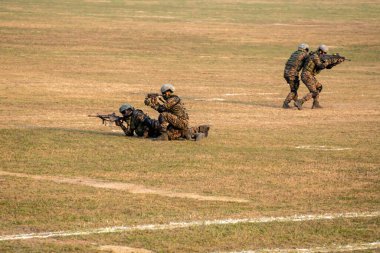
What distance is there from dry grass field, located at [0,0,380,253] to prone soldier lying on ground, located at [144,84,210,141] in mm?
313

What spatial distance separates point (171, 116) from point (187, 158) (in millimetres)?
2530

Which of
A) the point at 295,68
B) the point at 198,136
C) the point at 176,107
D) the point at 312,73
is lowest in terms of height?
the point at 198,136

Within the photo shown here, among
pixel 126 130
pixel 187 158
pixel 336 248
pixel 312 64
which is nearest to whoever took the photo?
pixel 336 248

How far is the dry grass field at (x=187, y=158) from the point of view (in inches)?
553

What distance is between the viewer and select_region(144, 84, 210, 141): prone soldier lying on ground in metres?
23.9

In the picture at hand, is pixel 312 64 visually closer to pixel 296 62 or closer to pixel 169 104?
pixel 296 62

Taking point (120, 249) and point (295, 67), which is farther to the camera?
point (295, 67)

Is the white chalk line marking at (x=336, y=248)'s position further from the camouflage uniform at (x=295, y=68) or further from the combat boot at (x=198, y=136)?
the camouflage uniform at (x=295, y=68)

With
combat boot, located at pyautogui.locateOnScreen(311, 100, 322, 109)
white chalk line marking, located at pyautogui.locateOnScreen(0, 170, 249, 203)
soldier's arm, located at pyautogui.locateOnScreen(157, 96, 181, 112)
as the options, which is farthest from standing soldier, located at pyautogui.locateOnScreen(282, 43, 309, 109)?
white chalk line marking, located at pyautogui.locateOnScreen(0, 170, 249, 203)

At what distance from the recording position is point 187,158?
70.4 ft

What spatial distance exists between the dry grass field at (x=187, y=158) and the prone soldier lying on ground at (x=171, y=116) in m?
0.31

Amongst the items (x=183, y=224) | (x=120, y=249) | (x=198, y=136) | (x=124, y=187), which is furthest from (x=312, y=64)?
(x=120, y=249)

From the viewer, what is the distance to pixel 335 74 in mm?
49562

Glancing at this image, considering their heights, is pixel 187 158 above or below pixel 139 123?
below
